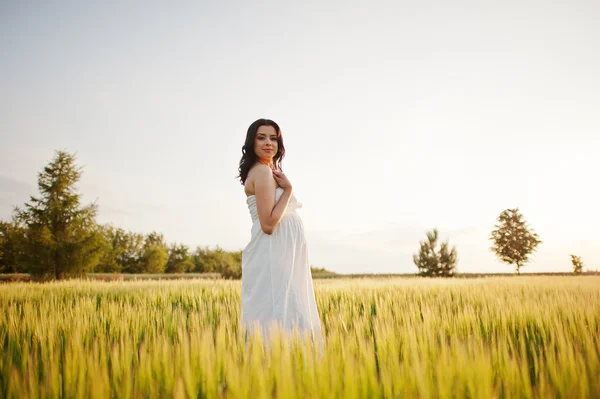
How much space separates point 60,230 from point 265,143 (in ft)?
83.6

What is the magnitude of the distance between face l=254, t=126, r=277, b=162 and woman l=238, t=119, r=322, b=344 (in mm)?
352

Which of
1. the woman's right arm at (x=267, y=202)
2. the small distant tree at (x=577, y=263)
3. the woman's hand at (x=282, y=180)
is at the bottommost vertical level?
the small distant tree at (x=577, y=263)

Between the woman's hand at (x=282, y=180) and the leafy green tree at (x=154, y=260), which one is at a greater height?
the woman's hand at (x=282, y=180)

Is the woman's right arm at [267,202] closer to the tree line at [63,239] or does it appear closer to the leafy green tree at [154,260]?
the tree line at [63,239]

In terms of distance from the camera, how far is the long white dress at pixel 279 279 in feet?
9.88

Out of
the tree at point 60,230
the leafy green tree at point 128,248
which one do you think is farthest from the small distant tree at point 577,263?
the leafy green tree at point 128,248

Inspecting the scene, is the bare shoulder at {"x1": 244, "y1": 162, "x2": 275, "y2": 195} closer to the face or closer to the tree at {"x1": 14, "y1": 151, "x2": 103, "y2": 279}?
the face

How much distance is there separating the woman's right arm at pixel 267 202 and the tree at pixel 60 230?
80.9 ft

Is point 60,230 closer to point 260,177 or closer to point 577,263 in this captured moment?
point 260,177

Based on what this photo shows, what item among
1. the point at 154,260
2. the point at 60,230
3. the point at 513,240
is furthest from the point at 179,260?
the point at 513,240

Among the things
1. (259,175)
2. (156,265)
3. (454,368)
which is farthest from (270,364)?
(156,265)

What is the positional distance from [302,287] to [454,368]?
191cm

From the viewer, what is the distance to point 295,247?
10.5 ft

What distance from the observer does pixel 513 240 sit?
Answer: 4009cm
